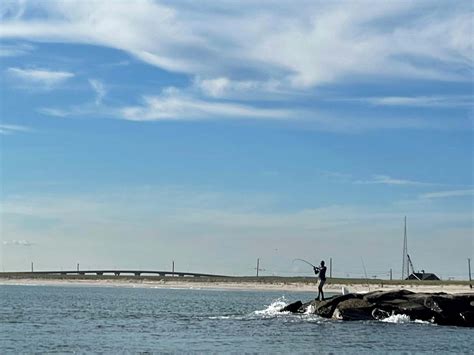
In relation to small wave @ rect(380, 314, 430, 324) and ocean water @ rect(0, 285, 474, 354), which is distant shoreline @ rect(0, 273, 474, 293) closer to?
small wave @ rect(380, 314, 430, 324)

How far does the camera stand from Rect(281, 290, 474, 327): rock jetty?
42031 millimetres

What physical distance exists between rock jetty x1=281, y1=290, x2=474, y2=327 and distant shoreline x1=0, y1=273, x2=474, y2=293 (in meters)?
43.1

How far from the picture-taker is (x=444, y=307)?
139 ft

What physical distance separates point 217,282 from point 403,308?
104m

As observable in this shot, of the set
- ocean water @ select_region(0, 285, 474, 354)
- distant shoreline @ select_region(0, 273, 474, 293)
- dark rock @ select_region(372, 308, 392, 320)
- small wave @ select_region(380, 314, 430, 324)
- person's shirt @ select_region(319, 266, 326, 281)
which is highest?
person's shirt @ select_region(319, 266, 326, 281)

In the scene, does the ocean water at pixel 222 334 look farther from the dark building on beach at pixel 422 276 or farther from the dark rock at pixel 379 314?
the dark building on beach at pixel 422 276

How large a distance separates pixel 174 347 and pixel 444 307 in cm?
1809

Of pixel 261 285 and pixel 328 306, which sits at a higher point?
pixel 328 306

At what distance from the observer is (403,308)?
42.7 m

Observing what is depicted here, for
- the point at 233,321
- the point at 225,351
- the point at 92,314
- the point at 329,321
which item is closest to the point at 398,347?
the point at 225,351

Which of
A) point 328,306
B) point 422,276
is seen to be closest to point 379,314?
point 328,306

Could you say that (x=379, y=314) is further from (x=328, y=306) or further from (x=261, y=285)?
(x=261, y=285)

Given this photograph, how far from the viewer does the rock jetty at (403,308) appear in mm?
42031

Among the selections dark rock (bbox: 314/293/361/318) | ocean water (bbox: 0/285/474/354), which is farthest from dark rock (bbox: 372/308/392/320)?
dark rock (bbox: 314/293/361/318)
